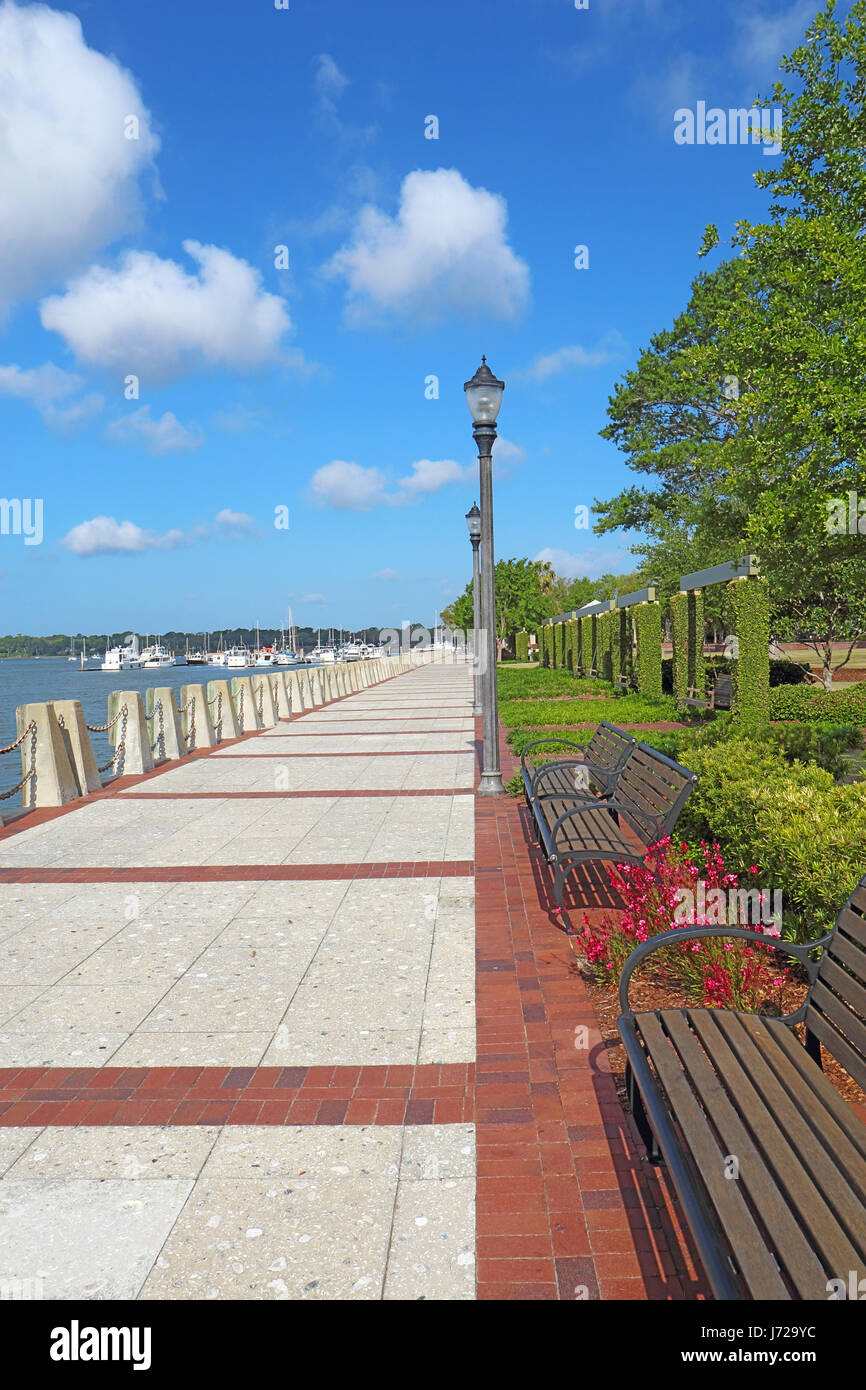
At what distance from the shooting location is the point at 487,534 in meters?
9.20

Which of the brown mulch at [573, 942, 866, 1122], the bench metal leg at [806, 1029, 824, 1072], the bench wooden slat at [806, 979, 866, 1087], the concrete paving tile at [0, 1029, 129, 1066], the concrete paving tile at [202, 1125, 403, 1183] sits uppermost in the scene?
the bench wooden slat at [806, 979, 866, 1087]

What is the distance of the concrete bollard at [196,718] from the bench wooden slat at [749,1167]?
12943mm

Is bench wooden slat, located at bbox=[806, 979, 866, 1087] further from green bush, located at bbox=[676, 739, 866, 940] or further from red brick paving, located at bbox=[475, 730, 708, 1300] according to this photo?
green bush, located at bbox=[676, 739, 866, 940]

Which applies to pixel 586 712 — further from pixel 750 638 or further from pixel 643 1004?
pixel 643 1004

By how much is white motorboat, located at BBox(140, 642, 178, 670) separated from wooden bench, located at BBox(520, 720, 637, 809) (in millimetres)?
158163

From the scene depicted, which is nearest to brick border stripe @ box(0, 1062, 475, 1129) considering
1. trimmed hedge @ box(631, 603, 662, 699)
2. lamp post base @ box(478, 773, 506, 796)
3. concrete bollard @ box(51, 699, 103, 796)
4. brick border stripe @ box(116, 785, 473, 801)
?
lamp post base @ box(478, 773, 506, 796)

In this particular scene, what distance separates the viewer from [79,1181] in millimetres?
3000

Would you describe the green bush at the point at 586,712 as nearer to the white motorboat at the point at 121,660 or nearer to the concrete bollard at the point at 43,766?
the concrete bollard at the point at 43,766

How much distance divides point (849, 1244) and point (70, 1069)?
3.11 meters

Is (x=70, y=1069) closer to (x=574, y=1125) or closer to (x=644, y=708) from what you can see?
(x=574, y=1125)

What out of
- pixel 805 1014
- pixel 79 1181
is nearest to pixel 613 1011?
pixel 805 1014

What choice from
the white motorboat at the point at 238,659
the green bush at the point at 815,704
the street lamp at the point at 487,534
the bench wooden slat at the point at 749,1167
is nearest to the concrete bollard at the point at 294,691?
the green bush at the point at 815,704

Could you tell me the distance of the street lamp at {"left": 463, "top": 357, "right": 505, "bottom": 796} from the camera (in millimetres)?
9188
